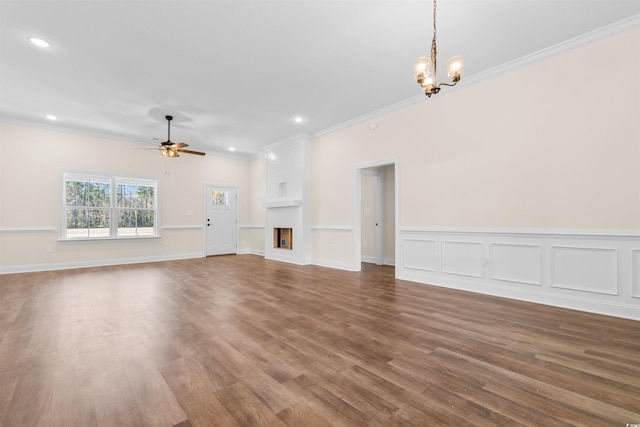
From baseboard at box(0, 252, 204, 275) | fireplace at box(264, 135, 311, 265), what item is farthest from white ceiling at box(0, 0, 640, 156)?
baseboard at box(0, 252, 204, 275)

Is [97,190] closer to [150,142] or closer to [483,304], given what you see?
[150,142]

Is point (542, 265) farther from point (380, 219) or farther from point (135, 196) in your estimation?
point (135, 196)

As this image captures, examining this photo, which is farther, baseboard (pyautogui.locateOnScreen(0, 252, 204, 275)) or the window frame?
the window frame

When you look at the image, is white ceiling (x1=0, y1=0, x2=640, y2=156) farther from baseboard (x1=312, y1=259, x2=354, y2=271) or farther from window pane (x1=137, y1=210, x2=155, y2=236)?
baseboard (x1=312, y1=259, x2=354, y2=271)

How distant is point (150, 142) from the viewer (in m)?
7.20

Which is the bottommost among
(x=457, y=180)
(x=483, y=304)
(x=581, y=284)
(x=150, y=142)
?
(x=483, y=304)

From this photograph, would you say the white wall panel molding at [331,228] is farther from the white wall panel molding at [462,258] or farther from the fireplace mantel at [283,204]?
the white wall panel molding at [462,258]

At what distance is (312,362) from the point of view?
2098 mm

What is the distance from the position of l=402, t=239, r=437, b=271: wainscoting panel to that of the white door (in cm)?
580

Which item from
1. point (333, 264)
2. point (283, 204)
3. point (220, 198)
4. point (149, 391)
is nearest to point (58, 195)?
point (220, 198)

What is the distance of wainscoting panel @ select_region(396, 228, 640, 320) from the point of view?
9.80 ft

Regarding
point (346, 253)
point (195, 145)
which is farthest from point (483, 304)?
point (195, 145)

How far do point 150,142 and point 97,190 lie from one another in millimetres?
1685

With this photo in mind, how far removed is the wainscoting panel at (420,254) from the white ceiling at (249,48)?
2.49 m
